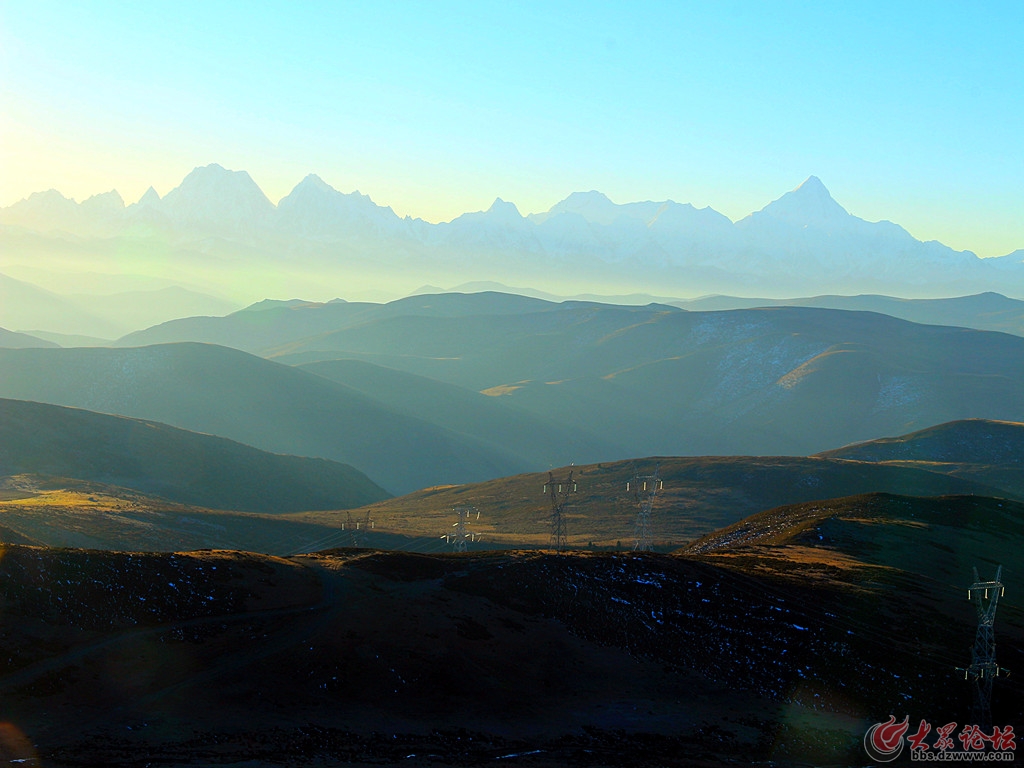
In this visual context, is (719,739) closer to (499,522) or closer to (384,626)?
(384,626)

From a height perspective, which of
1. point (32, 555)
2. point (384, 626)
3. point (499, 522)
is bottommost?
point (499, 522)

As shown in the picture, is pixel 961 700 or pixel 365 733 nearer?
pixel 365 733

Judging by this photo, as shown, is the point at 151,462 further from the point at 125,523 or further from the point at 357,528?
the point at 357,528

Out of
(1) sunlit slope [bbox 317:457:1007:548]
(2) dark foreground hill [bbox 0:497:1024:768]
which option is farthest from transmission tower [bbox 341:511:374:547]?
(2) dark foreground hill [bbox 0:497:1024:768]

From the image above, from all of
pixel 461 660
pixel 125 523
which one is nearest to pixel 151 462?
pixel 125 523

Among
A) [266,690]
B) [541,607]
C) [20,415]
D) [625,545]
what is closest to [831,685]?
[541,607]

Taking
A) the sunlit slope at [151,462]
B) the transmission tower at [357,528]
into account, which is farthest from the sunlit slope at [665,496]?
the sunlit slope at [151,462]
